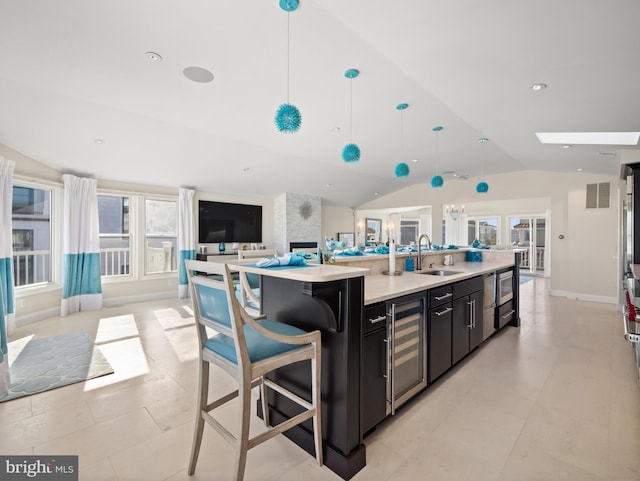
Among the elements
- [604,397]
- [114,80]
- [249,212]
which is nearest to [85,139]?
[114,80]

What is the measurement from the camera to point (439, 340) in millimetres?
2461

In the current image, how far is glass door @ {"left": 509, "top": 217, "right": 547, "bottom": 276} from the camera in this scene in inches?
405

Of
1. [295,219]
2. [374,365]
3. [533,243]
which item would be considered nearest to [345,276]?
[374,365]

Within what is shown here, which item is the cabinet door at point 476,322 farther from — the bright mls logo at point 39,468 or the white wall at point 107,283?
the white wall at point 107,283

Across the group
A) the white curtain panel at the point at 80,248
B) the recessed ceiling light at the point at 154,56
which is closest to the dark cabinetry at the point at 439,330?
the recessed ceiling light at the point at 154,56

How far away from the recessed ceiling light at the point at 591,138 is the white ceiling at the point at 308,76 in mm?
131

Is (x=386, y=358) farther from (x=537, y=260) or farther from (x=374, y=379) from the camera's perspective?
(x=537, y=260)

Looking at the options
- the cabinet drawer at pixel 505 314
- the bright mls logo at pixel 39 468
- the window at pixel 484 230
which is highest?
the window at pixel 484 230

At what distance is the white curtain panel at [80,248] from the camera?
492 cm

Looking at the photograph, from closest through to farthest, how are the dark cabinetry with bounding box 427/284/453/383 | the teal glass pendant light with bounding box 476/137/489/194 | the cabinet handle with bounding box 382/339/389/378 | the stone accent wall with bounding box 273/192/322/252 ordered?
the cabinet handle with bounding box 382/339/389/378 < the dark cabinetry with bounding box 427/284/453/383 < the teal glass pendant light with bounding box 476/137/489/194 < the stone accent wall with bounding box 273/192/322/252

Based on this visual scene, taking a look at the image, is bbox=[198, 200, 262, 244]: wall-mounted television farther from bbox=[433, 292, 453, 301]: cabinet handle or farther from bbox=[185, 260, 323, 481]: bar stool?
bbox=[433, 292, 453, 301]: cabinet handle

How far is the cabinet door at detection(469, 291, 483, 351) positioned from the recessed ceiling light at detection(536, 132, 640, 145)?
2.58 metres

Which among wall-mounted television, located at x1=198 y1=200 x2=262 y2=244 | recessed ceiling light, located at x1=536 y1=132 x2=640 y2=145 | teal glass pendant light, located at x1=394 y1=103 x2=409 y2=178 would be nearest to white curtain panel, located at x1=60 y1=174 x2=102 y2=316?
wall-mounted television, located at x1=198 y1=200 x2=262 y2=244

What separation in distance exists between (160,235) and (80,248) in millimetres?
1461
